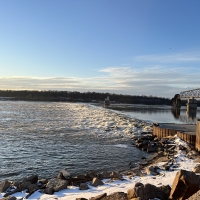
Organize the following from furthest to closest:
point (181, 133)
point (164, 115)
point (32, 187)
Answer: point (164, 115) → point (181, 133) → point (32, 187)

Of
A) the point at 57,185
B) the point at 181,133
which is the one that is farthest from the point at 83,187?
the point at 181,133

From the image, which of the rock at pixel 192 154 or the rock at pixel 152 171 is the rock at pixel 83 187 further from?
the rock at pixel 192 154

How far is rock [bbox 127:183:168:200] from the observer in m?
6.94

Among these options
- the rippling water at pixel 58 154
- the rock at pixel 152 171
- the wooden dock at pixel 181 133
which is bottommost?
the rippling water at pixel 58 154

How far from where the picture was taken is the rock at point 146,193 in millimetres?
6941

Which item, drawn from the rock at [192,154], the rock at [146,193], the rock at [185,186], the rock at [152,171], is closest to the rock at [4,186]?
the rock at [146,193]

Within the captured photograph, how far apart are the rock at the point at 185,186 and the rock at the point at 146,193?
13.8 inches

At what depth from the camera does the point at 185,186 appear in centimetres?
683

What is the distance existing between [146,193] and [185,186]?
43.3 inches

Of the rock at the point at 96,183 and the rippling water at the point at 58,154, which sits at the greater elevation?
the rock at the point at 96,183

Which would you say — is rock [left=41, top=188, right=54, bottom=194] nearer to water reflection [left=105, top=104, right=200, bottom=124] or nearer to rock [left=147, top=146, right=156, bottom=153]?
rock [left=147, top=146, right=156, bottom=153]

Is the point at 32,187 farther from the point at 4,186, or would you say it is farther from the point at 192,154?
the point at 192,154

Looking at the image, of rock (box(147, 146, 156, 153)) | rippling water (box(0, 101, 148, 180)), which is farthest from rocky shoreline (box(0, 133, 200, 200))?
rippling water (box(0, 101, 148, 180))

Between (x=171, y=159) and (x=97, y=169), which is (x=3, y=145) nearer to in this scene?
(x=97, y=169)
